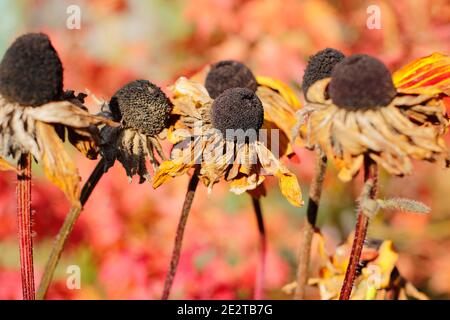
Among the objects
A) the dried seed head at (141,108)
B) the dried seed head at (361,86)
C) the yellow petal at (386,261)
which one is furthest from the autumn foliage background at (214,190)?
the dried seed head at (361,86)

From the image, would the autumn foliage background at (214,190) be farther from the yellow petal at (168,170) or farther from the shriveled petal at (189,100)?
the yellow petal at (168,170)

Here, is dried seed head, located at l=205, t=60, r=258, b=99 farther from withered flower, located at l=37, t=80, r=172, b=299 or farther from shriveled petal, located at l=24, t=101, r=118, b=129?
shriveled petal, located at l=24, t=101, r=118, b=129

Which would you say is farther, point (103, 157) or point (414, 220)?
point (414, 220)

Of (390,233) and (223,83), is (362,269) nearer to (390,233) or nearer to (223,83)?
(223,83)

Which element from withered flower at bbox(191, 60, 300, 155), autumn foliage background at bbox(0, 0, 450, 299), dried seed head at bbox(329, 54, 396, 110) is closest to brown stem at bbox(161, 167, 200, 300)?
withered flower at bbox(191, 60, 300, 155)

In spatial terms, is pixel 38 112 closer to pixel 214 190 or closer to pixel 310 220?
pixel 310 220
